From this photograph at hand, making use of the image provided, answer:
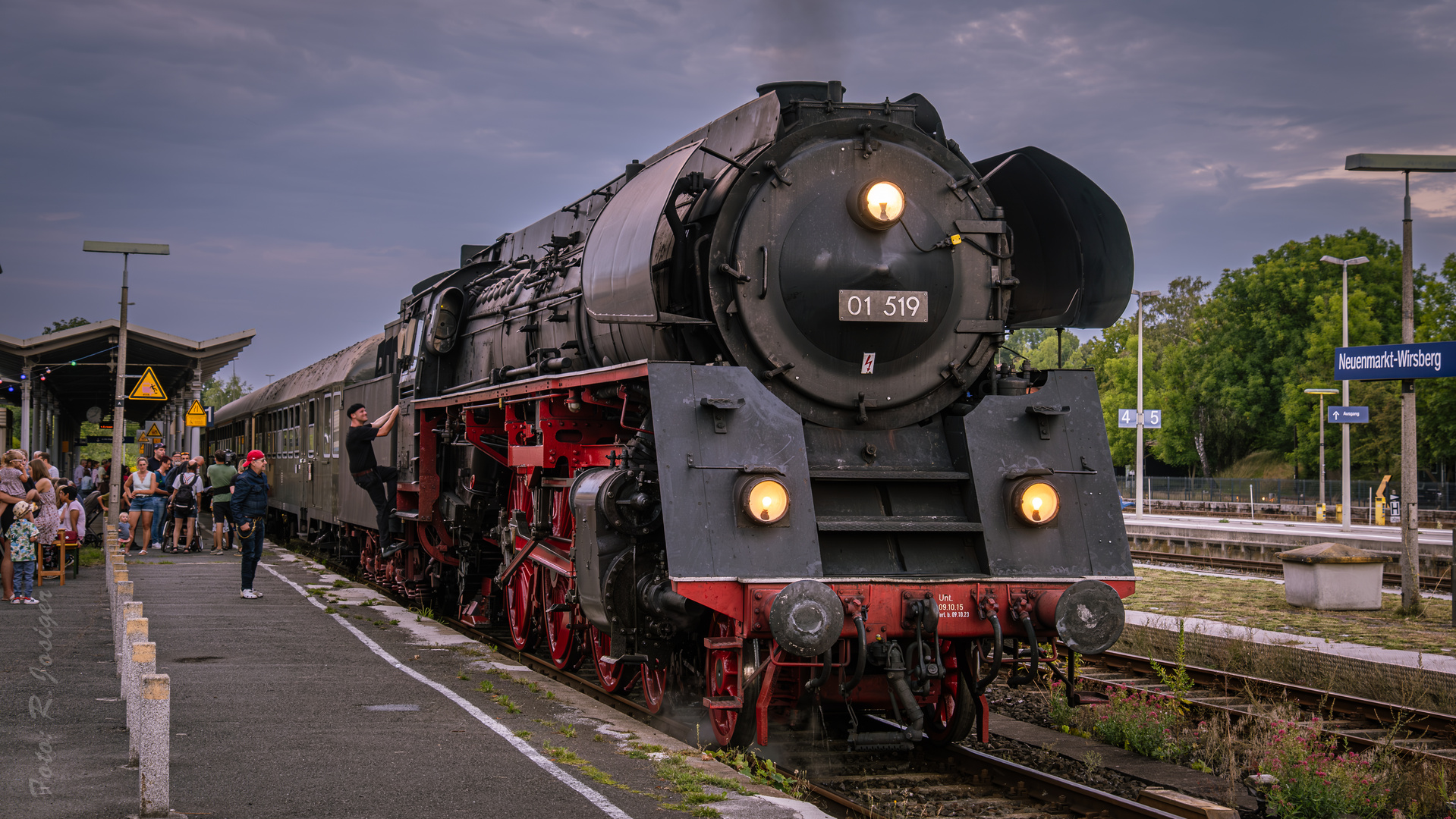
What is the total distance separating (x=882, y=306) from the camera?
7.14 m

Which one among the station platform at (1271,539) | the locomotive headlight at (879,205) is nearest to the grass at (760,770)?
the locomotive headlight at (879,205)

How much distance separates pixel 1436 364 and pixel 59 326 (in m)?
99.8

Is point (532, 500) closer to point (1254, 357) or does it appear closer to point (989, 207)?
point (989, 207)

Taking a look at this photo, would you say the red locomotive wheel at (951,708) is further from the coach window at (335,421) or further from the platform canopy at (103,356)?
the platform canopy at (103,356)

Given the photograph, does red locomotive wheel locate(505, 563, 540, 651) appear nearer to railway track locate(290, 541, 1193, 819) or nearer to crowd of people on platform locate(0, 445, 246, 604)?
railway track locate(290, 541, 1193, 819)

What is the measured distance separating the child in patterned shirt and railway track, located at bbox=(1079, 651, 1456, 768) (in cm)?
1161

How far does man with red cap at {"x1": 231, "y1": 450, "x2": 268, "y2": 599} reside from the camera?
13836 mm

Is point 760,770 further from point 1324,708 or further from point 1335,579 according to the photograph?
point 1335,579

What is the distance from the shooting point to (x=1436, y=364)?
13531 mm

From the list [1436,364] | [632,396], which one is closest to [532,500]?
[632,396]

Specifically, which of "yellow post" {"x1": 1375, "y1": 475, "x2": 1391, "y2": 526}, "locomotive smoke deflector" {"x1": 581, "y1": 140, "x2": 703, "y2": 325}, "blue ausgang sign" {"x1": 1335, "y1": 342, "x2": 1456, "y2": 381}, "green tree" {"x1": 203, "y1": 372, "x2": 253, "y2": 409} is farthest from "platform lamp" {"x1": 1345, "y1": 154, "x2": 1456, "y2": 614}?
"green tree" {"x1": 203, "y1": 372, "x2": 253, "y2": 409}

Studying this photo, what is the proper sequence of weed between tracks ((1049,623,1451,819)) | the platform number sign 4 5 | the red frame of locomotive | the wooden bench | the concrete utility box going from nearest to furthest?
weed between tracks ((1049,623,1451,819)) < the red frame of locomotive < the concrete utility box < the wooden bench < the platform number sign 4 5

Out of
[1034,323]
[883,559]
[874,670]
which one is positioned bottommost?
[874,670]

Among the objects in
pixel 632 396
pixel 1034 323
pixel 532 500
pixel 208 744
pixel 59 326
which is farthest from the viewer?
pixel 59 326
